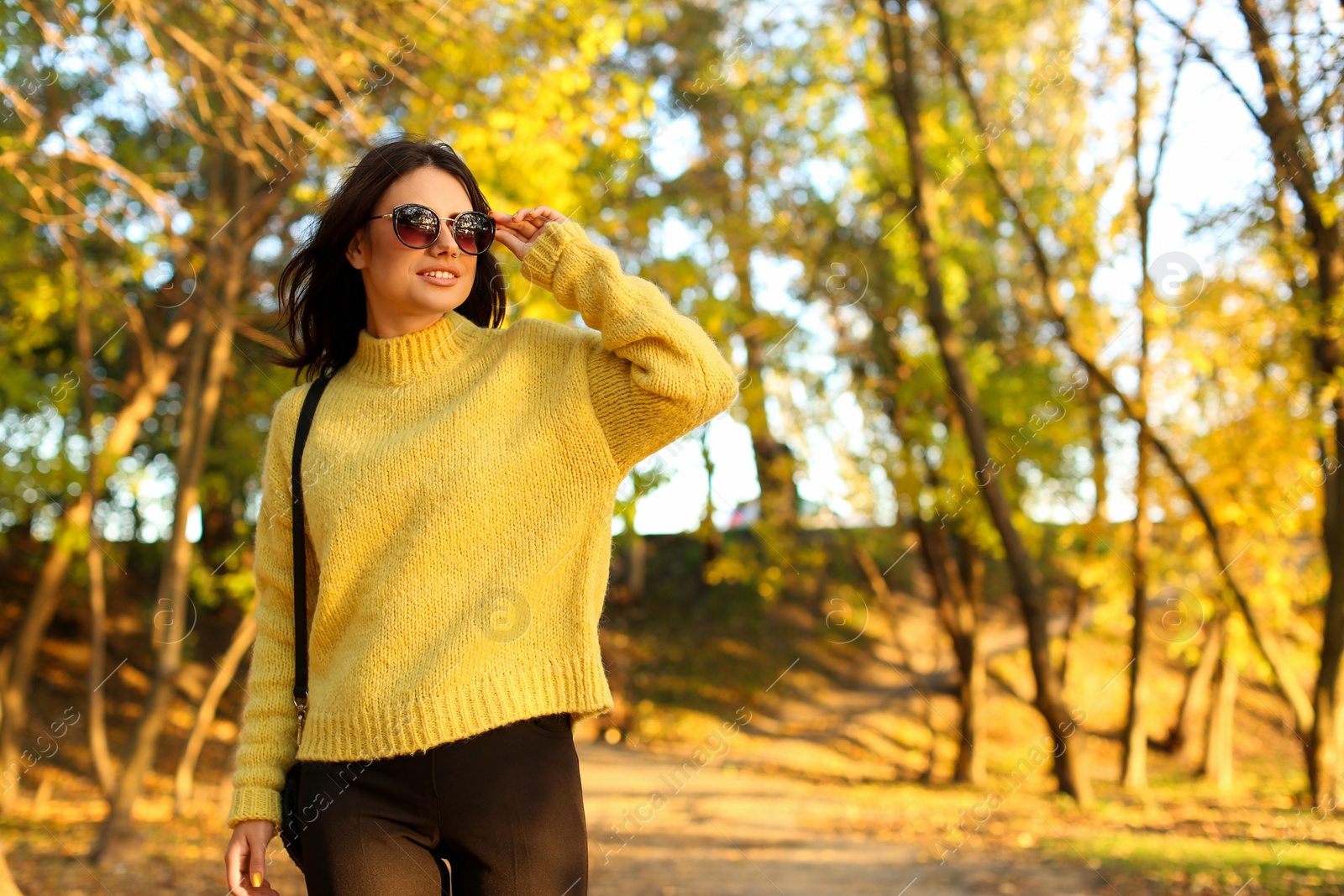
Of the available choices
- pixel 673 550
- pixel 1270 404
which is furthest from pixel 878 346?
pixel 673 550

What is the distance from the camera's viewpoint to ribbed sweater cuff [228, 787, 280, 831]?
1.85 metres

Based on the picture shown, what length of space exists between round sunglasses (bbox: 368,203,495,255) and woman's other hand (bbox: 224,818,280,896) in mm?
997

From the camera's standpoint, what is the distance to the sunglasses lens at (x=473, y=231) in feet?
6.23

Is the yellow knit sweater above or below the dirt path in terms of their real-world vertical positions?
above

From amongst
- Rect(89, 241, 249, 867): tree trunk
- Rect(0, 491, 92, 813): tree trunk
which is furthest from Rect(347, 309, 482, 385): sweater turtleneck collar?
Rect(0, 491, 92, 813): tree trunk

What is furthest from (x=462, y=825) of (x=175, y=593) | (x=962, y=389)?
(x=962, y=389)

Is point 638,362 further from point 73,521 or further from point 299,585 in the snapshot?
point 73,521

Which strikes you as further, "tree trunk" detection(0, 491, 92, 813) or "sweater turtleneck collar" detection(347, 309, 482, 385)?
"tree trunk" detection(0, 491, 92, 813)

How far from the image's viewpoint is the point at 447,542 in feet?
5.80

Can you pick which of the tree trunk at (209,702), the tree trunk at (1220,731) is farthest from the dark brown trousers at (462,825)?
the tree trunk at (1220,731)

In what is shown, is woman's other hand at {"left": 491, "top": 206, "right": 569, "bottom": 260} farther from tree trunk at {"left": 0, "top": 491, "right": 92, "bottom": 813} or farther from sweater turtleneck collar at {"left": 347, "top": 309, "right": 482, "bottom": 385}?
tree trunk at {"left": 0, "top": 491, "right": 92, "bottom": 813}

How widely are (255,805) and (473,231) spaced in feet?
3.35

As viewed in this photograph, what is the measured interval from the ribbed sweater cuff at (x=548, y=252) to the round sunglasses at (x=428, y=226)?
0.09m

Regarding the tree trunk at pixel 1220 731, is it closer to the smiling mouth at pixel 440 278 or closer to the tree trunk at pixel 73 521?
the tree trunk at pixel 73 521
